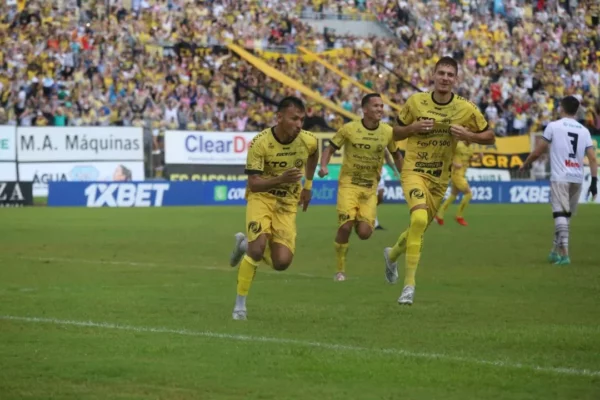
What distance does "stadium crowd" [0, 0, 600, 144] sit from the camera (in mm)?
40094

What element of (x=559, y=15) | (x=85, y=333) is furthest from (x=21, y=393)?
(x=559, y=15)

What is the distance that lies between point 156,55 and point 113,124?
11.0 feet

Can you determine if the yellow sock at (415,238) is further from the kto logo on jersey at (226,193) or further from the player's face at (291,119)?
the kto logo on jersey at (226,193)

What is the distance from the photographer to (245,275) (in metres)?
12.0

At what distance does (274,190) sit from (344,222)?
4475 mm

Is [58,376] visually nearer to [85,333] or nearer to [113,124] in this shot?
[85,333]

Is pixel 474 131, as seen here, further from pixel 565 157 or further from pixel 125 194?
pixel 125 194

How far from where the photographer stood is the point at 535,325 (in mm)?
11531

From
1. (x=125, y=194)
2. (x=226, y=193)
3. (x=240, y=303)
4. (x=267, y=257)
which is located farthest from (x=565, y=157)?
(x=226, y=193)

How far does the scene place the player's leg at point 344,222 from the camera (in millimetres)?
16672

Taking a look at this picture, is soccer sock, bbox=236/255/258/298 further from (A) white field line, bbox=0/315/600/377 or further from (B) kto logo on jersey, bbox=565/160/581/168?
(B) kto logo on jersey, bbox=565/160/581/168

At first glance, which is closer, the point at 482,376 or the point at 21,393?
the point at 21,393

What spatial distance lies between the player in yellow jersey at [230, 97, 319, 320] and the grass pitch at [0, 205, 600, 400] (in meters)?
0.56

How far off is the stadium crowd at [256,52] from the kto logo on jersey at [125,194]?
6.27 feet
